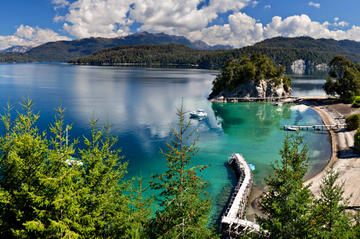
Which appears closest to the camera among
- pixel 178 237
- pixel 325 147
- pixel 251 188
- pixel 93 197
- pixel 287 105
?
pixel 178 237

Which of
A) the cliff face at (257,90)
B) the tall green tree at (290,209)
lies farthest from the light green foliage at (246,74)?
the tall green tree at (290,209)

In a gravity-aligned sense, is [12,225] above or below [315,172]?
above

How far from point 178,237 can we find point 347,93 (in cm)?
10101

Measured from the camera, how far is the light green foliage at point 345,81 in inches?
3583

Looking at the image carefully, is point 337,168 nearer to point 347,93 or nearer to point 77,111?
point 347,93

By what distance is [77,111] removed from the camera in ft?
269

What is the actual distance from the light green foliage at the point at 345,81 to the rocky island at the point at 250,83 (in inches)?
966

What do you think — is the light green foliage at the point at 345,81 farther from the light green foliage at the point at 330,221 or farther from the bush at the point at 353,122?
the light green foliage at the point at 330,221

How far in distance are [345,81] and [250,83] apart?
38666 millimetres

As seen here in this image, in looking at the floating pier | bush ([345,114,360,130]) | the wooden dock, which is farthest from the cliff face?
the floating pier

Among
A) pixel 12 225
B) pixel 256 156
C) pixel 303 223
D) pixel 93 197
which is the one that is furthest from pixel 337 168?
pixel 12 225

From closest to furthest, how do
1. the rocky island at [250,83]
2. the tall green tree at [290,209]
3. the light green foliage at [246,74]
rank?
the tall green tree at [290,209] < the light green foliage at [246,74] < the rocky island at [250,83]

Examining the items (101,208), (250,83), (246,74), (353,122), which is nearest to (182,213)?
(101,208)

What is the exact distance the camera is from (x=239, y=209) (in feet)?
93.6
